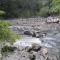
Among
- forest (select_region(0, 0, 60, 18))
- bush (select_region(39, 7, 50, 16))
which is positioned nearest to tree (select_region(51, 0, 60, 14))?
forest (select_region(0, 0, 60, 18))

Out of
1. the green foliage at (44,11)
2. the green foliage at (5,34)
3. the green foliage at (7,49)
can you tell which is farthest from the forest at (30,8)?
the green foliage at (5,34)

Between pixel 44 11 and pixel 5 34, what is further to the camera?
pixel 44 11

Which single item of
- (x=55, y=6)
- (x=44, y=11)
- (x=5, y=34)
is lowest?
(x=44, y=11)

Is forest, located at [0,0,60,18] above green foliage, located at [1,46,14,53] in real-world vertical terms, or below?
above

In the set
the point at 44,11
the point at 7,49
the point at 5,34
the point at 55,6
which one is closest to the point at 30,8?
the point at 44,11

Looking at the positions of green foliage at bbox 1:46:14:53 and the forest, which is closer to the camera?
green foliage at bbox 1:46:14:53

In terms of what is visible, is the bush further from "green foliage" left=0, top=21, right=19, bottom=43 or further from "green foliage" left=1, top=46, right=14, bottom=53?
"green foliage" left=0, top=21, right=19, bottom=43

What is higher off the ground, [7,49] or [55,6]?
[55,6]

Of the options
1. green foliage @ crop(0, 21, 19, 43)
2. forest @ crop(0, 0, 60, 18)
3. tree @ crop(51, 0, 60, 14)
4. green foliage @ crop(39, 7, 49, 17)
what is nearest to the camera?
green foliage @ crop(0, 21, 19, 43)

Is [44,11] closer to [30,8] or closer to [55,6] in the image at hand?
[55,6]

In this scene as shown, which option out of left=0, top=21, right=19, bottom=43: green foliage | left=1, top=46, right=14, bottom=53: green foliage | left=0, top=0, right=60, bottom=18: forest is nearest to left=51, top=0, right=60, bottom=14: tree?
left=0, top=0, right=60, bottom=18: forest

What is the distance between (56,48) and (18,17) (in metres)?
13.9

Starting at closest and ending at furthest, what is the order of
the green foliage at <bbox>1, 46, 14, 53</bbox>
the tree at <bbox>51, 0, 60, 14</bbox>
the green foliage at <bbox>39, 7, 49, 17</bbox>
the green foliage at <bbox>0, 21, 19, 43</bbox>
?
1. the green foliage at <bbox>0, 21, 19, 43</bbox>
2. the green foliage at <bbox>1, 46, 14, 53</bbox>
3. the green foliage at <bbox>39, 7, 49, 17</bbox>
4. the tree at <bbox>51, 0, 60, 14</bbox>

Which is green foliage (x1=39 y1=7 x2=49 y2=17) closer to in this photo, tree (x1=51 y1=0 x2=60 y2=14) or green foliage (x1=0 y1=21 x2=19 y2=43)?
tree (x1=51 y1=0 x2=60 y2=14)
